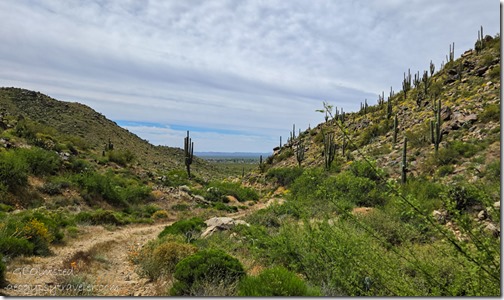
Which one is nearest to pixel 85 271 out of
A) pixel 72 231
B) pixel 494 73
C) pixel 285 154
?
pixel 72 231

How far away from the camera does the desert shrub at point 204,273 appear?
6.52 metres

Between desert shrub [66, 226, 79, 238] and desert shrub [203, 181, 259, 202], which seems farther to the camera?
desert shrub [203, 181, 259, 202]

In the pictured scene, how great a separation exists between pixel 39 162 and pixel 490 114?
29.0 metres

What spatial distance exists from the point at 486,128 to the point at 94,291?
24409 millimetres

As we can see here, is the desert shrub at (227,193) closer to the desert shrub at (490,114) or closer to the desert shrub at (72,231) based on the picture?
the desert shrub at (72,231)

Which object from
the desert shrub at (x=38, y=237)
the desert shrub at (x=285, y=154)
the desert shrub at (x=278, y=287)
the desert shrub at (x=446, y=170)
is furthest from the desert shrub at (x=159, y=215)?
the desert shrub at (x=285, y=154)

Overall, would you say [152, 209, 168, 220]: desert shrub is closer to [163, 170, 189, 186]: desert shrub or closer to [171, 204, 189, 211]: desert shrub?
[171, 204, 189, 211]: desert shrub

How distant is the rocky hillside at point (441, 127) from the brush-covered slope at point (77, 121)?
2172 cm

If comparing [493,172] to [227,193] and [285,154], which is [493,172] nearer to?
[227,193]

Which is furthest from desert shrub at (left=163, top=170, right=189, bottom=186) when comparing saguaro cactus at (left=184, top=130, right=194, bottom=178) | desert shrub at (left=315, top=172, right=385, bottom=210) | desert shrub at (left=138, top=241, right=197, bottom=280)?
desert shrub at (left=138, top=241, right=197, bottom=280)

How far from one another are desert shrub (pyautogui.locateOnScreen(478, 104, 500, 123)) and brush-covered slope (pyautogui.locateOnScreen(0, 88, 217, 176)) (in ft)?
127

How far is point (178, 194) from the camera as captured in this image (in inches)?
1018

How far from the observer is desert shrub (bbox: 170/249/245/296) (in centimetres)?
652

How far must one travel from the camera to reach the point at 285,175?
3478 centimetres
